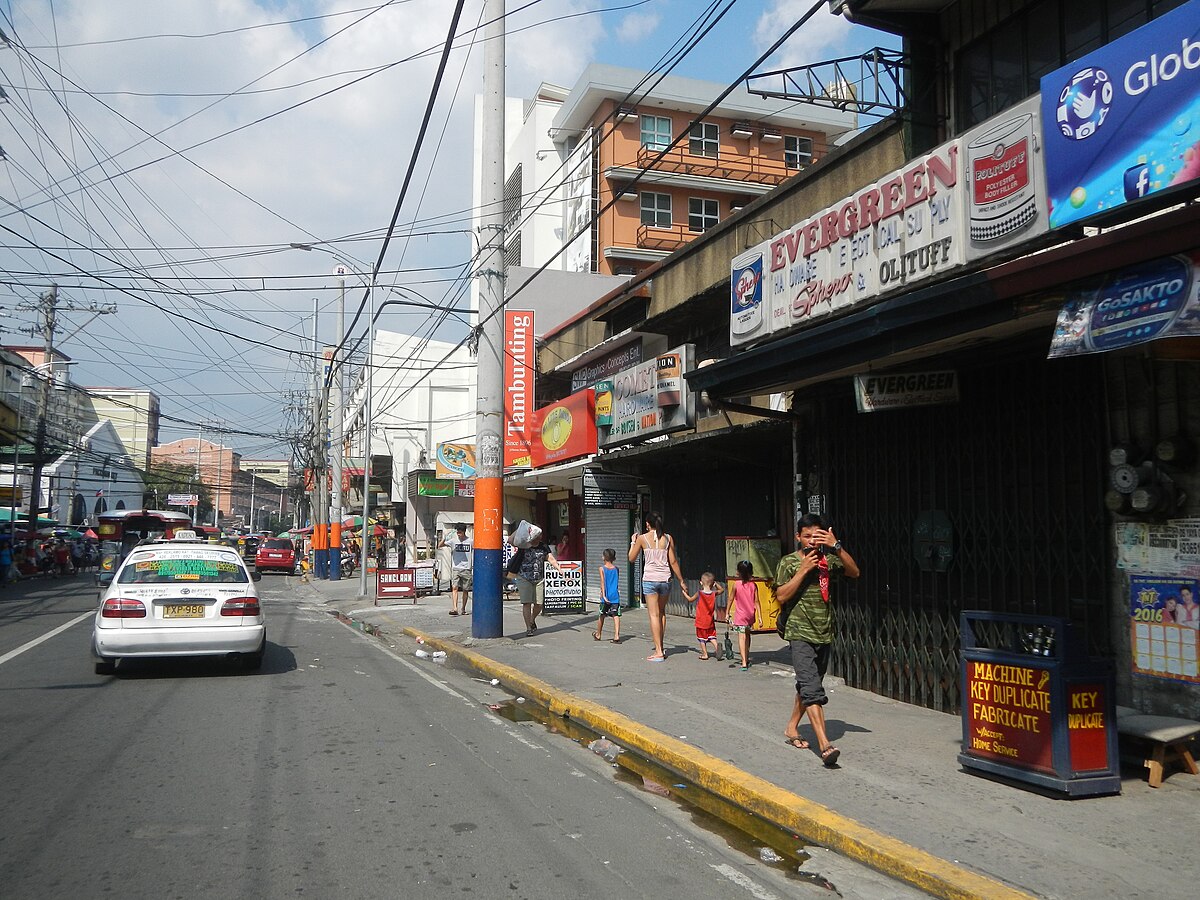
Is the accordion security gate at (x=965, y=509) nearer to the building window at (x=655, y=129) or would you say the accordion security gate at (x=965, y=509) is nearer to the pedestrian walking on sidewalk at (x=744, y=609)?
the pedestrian walking on sidewalk at (x=744, y=609)

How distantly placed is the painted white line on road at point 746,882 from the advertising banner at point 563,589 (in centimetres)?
1375

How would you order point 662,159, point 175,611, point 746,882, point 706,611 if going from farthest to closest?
point 662,159, point 706,611, point 175,611, point 746,882

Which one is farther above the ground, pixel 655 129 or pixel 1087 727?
pixel 655 129

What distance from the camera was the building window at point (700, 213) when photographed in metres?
40.7

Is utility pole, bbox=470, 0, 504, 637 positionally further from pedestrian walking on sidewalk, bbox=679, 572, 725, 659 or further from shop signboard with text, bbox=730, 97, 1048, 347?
shop signboard with text, bbox=730, 97, 1048, 347

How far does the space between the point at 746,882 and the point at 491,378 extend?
402 inches

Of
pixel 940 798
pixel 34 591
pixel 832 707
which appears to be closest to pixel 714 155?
pixel 34 591

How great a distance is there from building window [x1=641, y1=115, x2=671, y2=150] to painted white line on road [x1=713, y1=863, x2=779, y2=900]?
38219mm

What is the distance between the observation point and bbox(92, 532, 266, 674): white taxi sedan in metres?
9.95

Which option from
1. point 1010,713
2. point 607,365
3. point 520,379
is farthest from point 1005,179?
point 520,379

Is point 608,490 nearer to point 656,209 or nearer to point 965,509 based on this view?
point 965,509

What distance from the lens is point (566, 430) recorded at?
21.2 meters

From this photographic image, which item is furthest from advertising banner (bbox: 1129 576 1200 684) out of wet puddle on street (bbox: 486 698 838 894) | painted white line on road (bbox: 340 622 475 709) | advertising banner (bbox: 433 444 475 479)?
advertising banner (bbox: 433 444 475 479)

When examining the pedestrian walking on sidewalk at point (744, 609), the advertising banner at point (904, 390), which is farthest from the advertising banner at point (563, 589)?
the advertising banner at point (904, 390)
